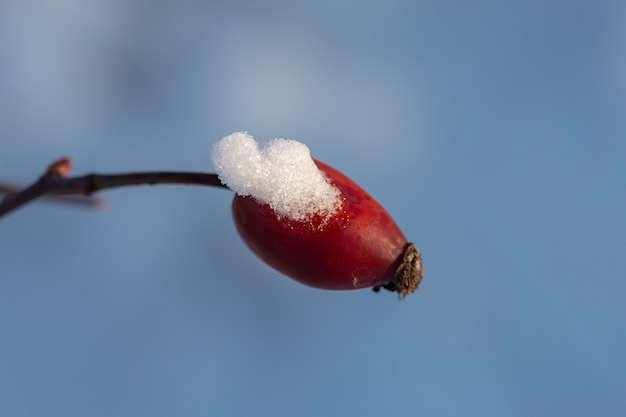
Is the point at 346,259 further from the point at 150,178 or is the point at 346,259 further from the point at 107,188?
the point at 107,188

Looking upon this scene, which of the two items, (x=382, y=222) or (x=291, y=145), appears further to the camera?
(x=382, y=222)

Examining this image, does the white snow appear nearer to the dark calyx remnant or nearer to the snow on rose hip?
the snow on rose hip

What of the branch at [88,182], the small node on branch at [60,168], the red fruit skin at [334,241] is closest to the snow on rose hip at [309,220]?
the red fruit skin at [334,241]

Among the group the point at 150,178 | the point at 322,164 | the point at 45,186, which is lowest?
the point at 45,186

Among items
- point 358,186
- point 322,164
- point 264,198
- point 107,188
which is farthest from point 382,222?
point 107,188

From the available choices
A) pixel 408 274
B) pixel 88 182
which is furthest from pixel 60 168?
pixel 408 274

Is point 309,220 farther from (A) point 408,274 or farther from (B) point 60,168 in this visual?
(B) point 60,168

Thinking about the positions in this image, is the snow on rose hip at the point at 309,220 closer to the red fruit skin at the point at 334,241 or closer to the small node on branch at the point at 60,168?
the red fruit skin at the point at 334,241
